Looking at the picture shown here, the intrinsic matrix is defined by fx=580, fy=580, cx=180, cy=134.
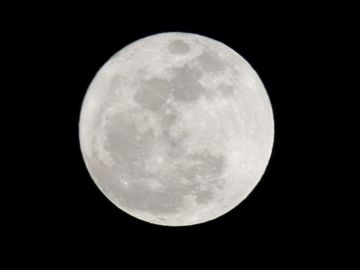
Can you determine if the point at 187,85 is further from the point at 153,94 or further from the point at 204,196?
the point at 204,196

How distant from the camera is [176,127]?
5.82m

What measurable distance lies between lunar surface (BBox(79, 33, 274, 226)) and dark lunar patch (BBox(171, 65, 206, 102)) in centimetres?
1

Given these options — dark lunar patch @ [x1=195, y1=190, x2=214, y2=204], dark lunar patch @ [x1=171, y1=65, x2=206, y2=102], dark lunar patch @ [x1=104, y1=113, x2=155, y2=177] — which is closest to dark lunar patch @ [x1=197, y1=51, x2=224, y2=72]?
dark lunar patch @ [x1=171, y1=65, x2=206, y2=102]

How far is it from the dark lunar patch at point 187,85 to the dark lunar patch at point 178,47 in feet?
0.89

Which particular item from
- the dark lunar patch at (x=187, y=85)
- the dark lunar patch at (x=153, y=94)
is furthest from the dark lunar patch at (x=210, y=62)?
the dark lunar patch at (x=153, y=94)

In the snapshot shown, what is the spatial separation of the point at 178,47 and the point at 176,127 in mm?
955

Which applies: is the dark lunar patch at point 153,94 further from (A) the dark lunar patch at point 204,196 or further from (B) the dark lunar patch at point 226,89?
(A) the dark lunar patch at point 204,196

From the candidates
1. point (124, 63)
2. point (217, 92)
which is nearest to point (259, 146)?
point (217, 92)

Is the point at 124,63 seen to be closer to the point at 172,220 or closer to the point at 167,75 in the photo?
the point at 167,75

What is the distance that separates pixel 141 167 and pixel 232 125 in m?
1.04

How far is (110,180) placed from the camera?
6336 millimetres

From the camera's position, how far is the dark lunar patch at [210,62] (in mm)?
6084

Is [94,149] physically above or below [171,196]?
above

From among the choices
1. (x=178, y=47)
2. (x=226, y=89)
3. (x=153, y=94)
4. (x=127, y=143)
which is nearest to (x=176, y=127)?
(x=153, y=94)
